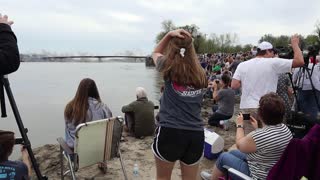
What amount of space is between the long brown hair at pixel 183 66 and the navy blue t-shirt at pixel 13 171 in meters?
1.17

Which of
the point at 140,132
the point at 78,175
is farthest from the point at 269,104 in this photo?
the point at 140,132

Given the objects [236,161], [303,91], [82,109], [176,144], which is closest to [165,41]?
[176,144]

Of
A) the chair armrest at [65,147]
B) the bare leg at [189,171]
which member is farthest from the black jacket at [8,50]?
the chair armrest at [65,147]

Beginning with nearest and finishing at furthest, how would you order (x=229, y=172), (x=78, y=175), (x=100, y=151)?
1. (x=229, y=172)
2. (x=100, y=151)
3. (x=78, y=175)

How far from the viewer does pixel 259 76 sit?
13.7 ft

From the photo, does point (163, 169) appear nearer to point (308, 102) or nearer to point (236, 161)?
point (236, 161)

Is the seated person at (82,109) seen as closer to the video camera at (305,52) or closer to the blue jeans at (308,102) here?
the video camera at (305,52)

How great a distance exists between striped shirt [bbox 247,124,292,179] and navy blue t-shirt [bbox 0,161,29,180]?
1.64 meters

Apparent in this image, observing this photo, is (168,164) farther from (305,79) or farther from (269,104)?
(305,79)

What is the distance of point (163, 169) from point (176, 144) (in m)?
0.23

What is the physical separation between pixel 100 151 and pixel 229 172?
1.63m

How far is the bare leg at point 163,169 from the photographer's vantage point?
3.02 meters

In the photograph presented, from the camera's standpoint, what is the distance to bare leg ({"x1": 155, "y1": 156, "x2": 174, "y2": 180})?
302cm

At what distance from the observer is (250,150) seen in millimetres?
3047
